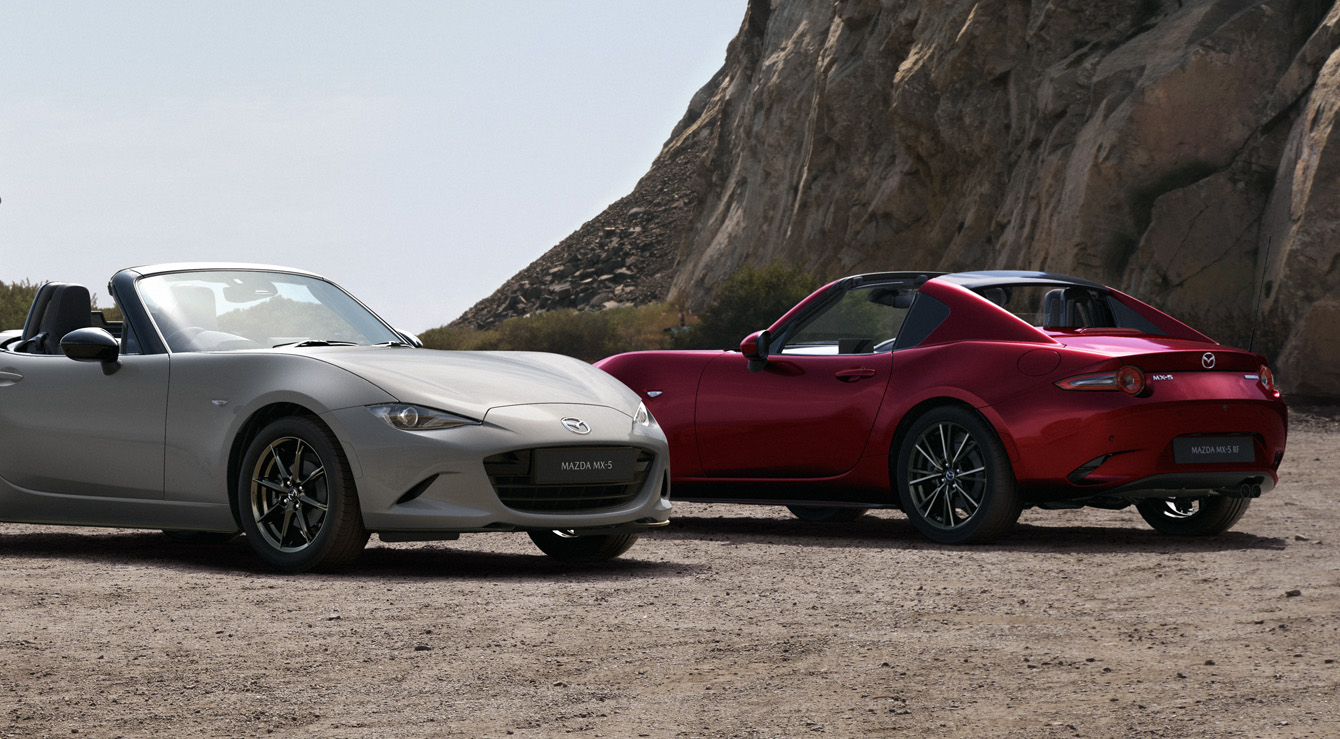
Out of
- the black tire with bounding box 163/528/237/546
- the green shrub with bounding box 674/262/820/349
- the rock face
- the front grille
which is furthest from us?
the green shrub with bounding box 674/262/820/349

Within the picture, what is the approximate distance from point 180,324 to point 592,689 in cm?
380

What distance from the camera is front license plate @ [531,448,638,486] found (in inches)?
256

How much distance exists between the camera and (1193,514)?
8.85 meters

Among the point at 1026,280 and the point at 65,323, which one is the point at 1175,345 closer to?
the point at 1026,280

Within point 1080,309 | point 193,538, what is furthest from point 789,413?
point 193,538

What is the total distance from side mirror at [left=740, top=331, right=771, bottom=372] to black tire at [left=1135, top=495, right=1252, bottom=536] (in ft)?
7.82

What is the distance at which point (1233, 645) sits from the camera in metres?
5.04

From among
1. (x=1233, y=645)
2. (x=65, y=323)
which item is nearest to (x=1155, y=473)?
(x=1233, y=645)

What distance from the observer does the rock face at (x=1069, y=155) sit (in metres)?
22.0

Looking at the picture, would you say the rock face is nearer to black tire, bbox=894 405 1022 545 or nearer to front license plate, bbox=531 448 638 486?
black tire, bbox=894 405 1022 545

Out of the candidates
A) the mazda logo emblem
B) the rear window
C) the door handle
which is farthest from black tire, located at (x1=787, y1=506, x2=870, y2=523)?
the mazda logo emblem

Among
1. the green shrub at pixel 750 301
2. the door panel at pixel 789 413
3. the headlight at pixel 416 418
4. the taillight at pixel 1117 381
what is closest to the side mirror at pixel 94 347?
the headlight at pixel 416 418

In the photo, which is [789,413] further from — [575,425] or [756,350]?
[575,425]

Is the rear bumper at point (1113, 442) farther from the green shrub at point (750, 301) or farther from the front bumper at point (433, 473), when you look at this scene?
the green shrub at point (750, 301)
